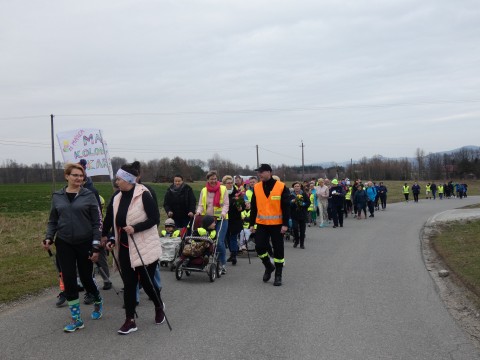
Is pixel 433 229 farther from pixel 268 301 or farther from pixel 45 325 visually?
pixel 45 325

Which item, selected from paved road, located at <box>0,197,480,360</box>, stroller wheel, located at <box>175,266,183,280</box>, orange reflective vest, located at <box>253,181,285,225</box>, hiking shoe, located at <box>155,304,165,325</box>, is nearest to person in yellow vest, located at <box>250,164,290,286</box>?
orange reflective vest, located at <box>253,181,285,225</box>

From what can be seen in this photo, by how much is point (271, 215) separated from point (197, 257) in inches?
62.3

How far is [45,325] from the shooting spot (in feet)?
19.4

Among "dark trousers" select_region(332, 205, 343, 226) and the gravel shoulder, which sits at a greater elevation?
"dark trousers" select_region(332, 205, 343, 226)

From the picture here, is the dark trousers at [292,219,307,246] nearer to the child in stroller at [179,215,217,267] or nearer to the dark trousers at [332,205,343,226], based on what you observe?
the child in stroller at [179,215,217,267]

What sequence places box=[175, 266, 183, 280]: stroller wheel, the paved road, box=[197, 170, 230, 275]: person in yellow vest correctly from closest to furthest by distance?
the paved road, box=[175, 266, 183, 280]: stroller wheel, box=[197, 170, 230, 275]: person in yellow vest

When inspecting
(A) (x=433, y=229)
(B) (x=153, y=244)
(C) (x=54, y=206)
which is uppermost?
(C) (x=54, y=206)

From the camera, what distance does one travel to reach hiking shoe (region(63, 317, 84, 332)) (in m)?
5.63

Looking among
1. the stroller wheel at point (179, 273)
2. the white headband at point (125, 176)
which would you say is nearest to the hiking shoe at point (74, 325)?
the white headband at point (125, 176)

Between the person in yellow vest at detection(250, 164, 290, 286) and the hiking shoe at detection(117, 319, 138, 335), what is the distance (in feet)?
10.4

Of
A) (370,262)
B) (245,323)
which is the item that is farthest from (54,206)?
(370,262)

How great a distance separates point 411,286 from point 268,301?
2.67 meters

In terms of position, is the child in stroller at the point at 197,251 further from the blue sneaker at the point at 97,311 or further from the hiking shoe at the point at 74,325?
the hiking shoe at the point at 74,325

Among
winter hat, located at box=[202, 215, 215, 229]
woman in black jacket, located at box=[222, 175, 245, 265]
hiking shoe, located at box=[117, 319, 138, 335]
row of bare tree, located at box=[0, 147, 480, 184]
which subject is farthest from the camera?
row of bare tree, located at box=[0, 147, 480, 184]
